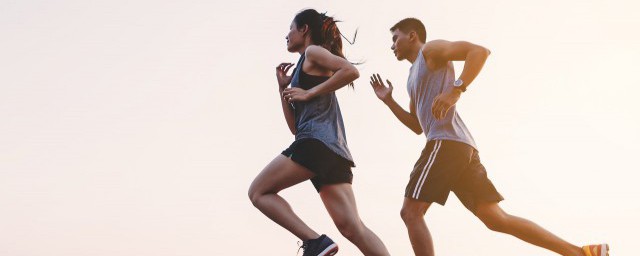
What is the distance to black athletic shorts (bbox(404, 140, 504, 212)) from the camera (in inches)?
234

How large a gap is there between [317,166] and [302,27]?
1.22 metres

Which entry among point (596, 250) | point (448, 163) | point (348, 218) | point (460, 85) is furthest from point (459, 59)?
point (596, 250)

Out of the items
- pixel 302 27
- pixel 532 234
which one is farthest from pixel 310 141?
pixel 532 234

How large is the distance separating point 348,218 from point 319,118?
79 cm

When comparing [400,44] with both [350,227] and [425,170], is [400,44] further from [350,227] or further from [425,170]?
[350,227]

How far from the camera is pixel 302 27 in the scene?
608 cm

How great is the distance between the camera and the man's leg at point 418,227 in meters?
5.86

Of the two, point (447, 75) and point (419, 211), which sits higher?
point (447, 75)

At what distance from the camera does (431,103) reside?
6301 mm

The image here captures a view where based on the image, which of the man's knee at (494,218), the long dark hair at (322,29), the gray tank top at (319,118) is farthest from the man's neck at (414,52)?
the man's knee at (494,218)

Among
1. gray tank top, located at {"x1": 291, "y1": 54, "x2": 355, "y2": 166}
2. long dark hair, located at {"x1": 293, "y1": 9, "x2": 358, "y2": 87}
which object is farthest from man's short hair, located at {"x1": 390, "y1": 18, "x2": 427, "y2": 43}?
gray tank top, located at {"x1": 291, "y1": 54, "x2": 355, "y2": 166}

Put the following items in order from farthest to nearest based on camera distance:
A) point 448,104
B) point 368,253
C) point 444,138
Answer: point 444,138, point 448,104, point 368,253

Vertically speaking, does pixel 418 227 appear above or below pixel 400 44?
below

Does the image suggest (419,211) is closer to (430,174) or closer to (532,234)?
(430,174)
